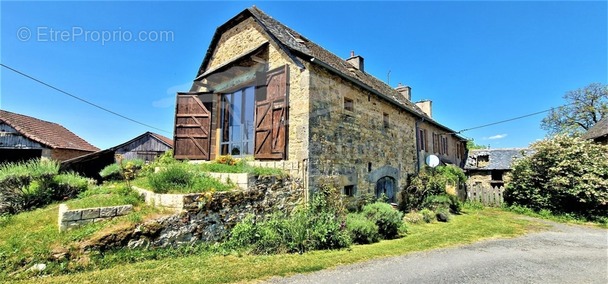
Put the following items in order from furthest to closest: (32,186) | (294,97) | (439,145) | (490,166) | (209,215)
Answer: (490,166) < (439,145) < (294,97) < (32,186) < (209,215)

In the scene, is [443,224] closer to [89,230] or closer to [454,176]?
[454,176]

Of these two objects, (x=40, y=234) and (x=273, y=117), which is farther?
(x=273, y=117)

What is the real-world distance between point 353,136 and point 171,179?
19.1 ft

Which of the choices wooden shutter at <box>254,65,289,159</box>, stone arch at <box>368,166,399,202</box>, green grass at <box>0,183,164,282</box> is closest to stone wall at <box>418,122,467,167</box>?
stone arch at <box>368,166,399,202</box>

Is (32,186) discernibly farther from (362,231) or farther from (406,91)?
(406,91)

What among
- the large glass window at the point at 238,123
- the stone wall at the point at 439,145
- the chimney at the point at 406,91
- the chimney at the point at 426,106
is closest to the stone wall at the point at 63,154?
the large glass window at the point at 238,123

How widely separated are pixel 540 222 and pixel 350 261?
961 cm

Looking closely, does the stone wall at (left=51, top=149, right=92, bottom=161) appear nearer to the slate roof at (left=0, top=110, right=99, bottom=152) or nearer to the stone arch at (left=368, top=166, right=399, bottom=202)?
the slate roof at (left=0, top=110, right=99, bottom=152)

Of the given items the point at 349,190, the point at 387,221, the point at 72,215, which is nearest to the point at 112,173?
the point at 72,215

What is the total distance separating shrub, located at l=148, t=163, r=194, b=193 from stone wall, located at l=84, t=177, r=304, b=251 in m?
0.70

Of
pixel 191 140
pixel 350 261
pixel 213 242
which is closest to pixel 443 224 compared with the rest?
pixel 350 261

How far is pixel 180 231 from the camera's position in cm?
529

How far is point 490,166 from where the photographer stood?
60.1ft

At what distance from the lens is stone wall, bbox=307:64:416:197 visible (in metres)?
7.90
